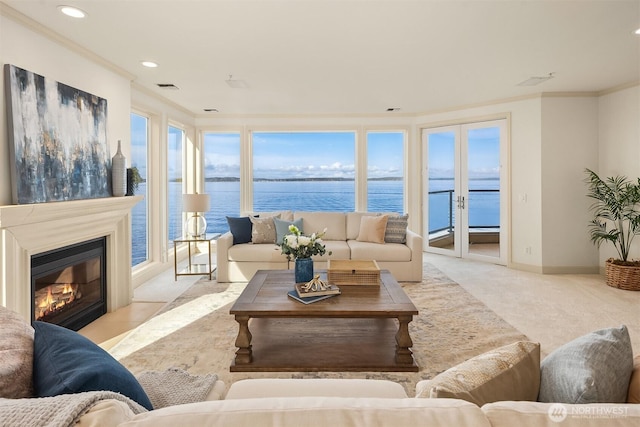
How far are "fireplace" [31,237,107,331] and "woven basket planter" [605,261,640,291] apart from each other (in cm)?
585

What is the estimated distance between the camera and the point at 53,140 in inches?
122

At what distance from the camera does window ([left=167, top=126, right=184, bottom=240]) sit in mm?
A: 6250

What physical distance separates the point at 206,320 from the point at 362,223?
264cm

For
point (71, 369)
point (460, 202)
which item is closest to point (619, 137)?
point (460, 202)

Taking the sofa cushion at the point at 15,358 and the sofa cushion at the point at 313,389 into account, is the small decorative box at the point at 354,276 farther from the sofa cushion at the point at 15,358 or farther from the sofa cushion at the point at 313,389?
the sofa cushion at the point at 15,358

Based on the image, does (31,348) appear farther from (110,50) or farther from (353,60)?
(353,60)

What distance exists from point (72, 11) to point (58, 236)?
1.72 meters

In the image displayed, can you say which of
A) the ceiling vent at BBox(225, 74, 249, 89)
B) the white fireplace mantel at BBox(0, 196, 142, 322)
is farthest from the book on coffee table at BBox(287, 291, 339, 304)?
the ceiling vent at BBox(225, 74, 249, 89)

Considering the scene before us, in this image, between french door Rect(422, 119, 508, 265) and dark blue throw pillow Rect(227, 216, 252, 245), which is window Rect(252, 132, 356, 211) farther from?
dark blue throw pillow Rect(227, 216, 252, 245)

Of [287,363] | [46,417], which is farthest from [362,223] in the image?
[46,417]

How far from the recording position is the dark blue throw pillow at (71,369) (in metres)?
0.98

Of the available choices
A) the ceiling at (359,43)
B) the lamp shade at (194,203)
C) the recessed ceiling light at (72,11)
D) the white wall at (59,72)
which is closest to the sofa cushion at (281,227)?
the lamp shade at (194,203)

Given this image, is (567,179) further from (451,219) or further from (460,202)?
(451,219)

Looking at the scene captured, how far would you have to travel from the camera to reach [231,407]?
0.72 meters
